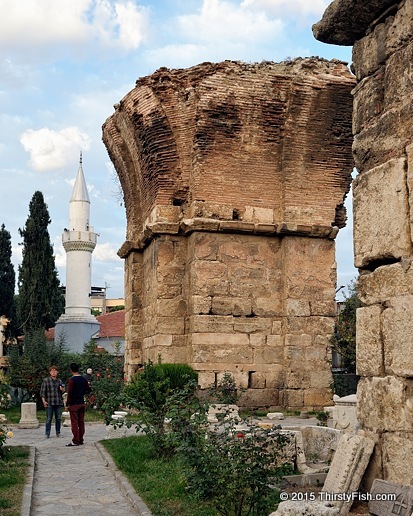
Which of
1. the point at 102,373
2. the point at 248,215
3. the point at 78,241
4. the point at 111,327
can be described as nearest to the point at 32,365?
the point at 102,373

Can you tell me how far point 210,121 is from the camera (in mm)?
12180

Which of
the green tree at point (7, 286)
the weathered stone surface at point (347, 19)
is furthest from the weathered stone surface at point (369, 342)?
the green tree at point (7, 286)

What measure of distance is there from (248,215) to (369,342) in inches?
320

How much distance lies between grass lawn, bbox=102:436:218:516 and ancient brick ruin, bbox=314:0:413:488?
1.75m

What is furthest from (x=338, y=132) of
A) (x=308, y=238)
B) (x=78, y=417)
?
(x=78, y=417)

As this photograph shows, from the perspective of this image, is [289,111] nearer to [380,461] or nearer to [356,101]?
[356,101]

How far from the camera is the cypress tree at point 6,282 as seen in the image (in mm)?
34875

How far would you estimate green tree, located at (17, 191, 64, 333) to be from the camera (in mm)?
31859

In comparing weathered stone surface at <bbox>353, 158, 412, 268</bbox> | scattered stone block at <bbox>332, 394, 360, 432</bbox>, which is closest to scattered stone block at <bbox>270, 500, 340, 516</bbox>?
weathered stone surface at <bbox>353, 158, 412, 268</bbox>

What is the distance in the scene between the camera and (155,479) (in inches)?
276

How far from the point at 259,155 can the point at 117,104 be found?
3242mm

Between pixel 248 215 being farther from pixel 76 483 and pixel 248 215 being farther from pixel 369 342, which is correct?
pixel 369 342

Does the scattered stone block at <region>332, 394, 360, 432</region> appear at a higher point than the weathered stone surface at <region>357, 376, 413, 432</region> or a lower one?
lower

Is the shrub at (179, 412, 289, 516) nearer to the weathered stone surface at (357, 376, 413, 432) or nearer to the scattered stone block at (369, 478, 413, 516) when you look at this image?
the weathered stone surface at (357, 376, 413, 432)
